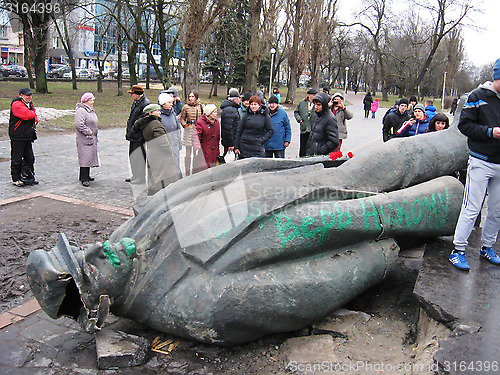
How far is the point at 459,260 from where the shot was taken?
3.72 meters

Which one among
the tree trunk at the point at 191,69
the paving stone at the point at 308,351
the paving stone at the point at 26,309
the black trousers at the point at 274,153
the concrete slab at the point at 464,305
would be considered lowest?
the paving stone at the point at 26,309

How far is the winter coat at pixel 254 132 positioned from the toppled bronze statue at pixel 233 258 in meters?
3.99

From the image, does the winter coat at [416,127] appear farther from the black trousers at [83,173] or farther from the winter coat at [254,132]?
the black trousers at [83,173]

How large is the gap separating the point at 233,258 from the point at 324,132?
13.8 ft

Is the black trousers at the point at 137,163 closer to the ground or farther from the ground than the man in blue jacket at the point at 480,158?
closer to the ground

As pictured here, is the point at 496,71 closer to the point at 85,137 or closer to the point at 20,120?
the point at 85,137

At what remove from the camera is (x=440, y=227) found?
400cm

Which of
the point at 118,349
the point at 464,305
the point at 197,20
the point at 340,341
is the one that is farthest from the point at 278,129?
the point at 197,20

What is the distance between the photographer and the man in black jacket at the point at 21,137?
7.63 metres

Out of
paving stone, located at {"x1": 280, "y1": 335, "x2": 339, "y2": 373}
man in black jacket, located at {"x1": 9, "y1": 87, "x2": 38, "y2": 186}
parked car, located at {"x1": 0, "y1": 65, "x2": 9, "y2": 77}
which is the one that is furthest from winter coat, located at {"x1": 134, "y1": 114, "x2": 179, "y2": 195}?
parked car, located at {"x1": 0, "y1": 65, "x2": 9, "y2": 77}

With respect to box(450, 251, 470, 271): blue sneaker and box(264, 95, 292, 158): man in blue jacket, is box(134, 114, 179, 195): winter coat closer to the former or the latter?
box(264, 95, 292, 158): man in blue jacket

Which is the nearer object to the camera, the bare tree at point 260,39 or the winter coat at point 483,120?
the winter coat at point 483,120

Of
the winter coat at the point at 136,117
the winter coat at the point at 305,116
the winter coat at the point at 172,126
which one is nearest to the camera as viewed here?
the winter coat at the point at 136,117

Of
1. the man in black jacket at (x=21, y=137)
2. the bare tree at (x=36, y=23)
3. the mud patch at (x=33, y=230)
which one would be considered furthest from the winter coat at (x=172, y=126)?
the bare tree at (x=36, y=23)
